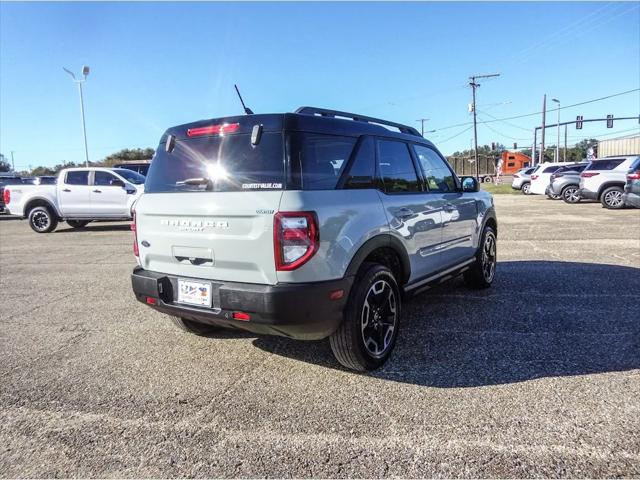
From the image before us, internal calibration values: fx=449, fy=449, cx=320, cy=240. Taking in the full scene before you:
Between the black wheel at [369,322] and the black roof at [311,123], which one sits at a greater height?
the black roof at [311,123]

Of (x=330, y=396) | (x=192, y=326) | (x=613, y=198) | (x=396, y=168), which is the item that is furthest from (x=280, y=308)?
(x=613, y=198)

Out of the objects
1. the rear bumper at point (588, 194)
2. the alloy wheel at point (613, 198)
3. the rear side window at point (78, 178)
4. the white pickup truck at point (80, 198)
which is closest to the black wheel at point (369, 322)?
the white pickup truck at point (80, 198)

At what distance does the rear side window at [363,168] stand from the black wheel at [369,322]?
2.02 ft

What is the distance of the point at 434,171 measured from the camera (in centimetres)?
465

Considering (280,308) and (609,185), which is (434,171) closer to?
(280,308)

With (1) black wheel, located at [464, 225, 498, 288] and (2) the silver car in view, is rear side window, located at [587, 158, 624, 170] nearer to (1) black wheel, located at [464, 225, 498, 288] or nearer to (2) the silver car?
(2) the silver car

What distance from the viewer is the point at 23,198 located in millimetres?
13156

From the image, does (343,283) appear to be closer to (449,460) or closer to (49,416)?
(449,460)

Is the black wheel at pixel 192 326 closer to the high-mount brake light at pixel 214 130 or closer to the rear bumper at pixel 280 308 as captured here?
the rear bumper at pixel 280 308

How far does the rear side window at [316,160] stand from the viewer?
9.52 ft

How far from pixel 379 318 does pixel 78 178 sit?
12.4m

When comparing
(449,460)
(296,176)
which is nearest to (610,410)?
(449,460)

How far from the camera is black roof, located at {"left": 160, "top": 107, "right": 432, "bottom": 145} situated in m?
3.00

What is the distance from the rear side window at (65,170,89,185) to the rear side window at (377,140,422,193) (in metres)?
11.6
